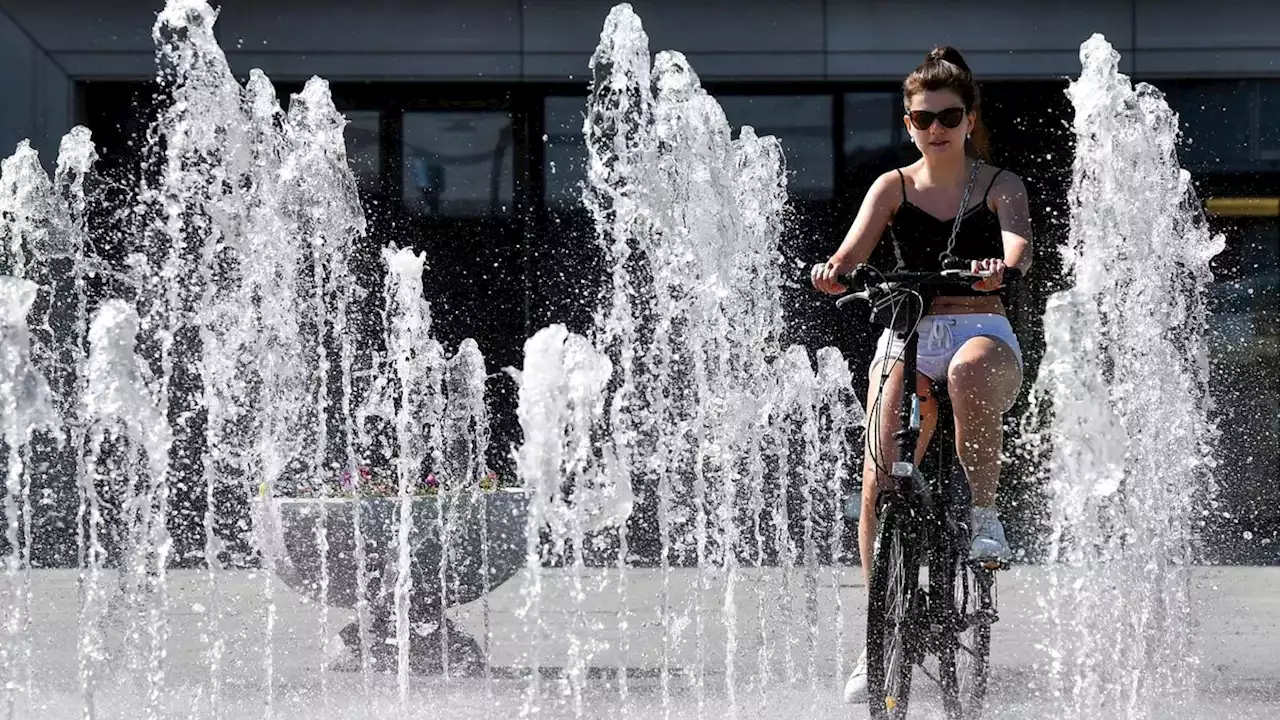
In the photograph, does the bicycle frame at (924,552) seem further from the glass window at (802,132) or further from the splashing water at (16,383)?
the glass window at (802,132)

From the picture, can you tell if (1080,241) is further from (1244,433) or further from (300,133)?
(300,133)

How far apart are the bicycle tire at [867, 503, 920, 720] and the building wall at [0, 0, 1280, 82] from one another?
20.7 ft

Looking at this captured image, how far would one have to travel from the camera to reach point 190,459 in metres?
10.2

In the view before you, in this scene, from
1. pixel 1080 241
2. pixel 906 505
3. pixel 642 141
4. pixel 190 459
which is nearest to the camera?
pixel 906 505

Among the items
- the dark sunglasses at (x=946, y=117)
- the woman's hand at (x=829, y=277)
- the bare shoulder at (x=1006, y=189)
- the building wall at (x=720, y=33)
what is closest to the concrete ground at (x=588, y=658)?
the woman's hand at (x=829, y=277)

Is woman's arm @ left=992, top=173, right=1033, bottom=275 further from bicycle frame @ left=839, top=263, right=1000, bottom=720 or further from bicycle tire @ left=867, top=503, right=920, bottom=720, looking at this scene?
bicycle tire @ left=867, top=503, right=920, bottom=720

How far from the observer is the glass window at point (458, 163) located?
9781mm

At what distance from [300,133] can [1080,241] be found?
3615 mm

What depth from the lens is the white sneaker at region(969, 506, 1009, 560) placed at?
382 cm

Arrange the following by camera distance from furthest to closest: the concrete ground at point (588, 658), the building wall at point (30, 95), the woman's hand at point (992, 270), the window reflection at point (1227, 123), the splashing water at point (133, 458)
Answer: the window reflection at point (1227, 123) < the building wall at point (30, 95) < the concrete ground at point (588, 658) < the splashing water at point (133, 458) < the woman's hand at point (992, 270)

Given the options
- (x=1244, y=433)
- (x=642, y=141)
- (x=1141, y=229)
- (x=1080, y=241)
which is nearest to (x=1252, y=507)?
(x=1244, y=433)

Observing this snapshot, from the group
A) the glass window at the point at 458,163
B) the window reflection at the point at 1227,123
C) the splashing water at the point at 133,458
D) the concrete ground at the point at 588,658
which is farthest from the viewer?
the glass window at the point at 458,163

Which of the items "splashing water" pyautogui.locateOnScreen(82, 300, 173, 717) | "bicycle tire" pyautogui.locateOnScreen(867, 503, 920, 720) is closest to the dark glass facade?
"splashing water" pyautogui.locateOnScreen(82, 300, 173, 717)

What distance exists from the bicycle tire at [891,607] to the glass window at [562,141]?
20.6 ft
